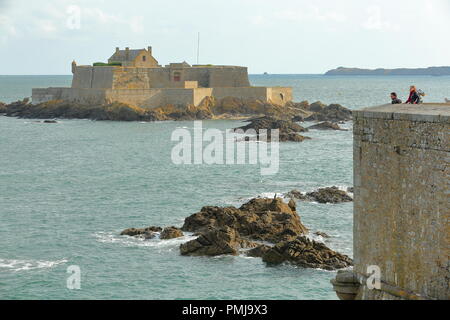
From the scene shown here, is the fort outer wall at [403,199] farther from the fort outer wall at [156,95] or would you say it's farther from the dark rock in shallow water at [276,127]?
the fort outer wall at [156,95]

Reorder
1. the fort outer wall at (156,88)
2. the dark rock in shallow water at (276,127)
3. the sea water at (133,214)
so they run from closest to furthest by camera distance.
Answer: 1. the sea water at (133,214)
2. the dark rock in shallow water at (276,127)
3. the fort outer wall at (156,88)

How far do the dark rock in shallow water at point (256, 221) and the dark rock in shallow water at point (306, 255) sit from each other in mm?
1566

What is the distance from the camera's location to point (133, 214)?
2592cm

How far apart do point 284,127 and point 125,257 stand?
35655 mm

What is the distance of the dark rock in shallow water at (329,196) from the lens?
27016 mm

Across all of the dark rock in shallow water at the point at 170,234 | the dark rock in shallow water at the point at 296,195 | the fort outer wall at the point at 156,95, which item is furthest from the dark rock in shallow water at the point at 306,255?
the fort outer wall at the point at 156,95

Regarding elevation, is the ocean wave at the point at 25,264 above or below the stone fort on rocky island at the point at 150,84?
below

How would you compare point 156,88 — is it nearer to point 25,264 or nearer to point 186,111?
point 186,111

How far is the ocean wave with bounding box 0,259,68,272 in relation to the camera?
19.3 metres

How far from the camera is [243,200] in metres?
27.8

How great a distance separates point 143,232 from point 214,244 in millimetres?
3155

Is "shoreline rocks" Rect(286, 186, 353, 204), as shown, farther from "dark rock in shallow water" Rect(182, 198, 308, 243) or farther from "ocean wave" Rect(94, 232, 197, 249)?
"ocean wave" Rect(94, 232, 197, 249)
